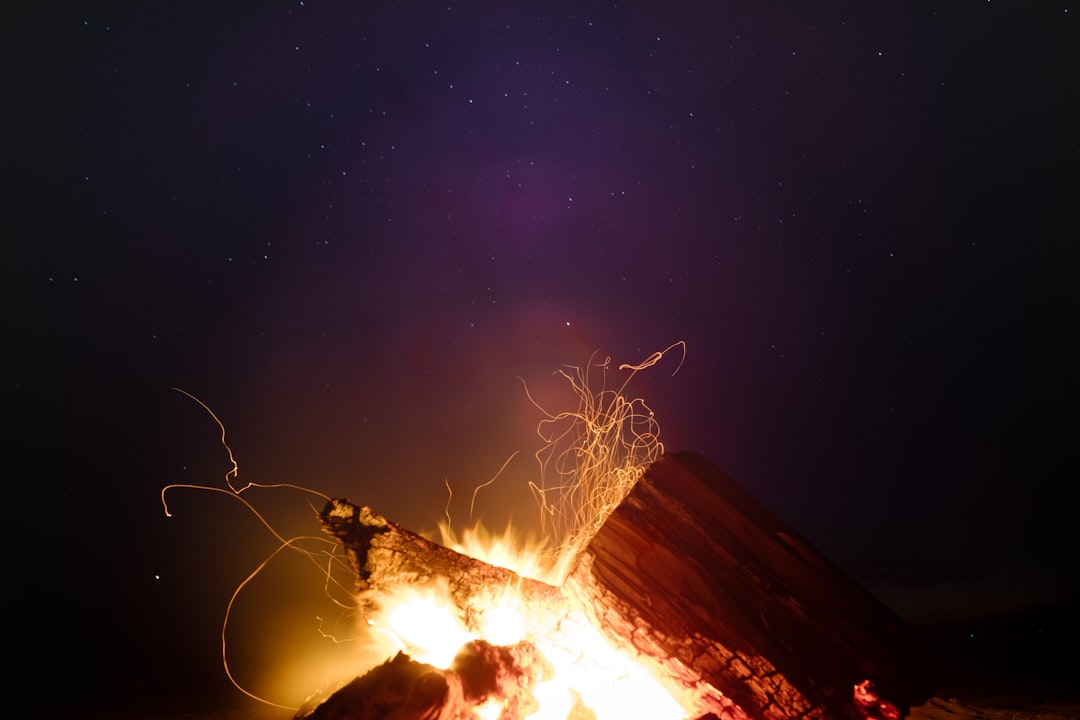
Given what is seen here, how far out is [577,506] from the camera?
464 cm

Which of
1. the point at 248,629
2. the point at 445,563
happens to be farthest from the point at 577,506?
the point at 248,629

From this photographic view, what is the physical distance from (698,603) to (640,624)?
13.8 inches

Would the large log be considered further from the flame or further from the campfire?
the flame

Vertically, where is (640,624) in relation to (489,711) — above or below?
above

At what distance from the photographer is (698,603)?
3.34 meters

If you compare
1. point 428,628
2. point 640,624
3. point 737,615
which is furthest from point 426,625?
point 737,615

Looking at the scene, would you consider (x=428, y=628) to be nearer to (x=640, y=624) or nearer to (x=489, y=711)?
(x=489, y=711)

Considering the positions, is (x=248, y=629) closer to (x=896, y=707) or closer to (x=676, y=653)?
(x=676, y=653)

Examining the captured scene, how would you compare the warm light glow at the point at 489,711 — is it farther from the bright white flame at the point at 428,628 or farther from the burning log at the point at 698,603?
the bright white flame at the point at 428,628

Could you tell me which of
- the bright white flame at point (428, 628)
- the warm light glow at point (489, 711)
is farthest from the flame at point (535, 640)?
the warm light glow at point (489, 711)

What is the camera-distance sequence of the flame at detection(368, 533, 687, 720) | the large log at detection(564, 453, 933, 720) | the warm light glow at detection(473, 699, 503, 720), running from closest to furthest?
the large log at detection(564, 453, 933, 720)
the warm light glow at detection(473, 699, 503, 720)
the flame at detection(368, 533, 687, 720)

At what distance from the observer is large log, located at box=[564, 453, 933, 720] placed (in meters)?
3.19

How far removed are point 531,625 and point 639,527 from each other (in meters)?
1.02

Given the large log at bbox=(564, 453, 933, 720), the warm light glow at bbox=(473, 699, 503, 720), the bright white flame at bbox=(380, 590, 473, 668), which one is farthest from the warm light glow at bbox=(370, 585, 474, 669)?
the large log at bbox=(564, 453, 933, 720)
